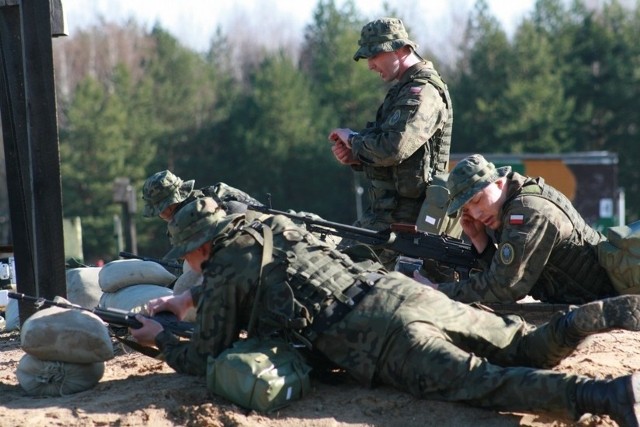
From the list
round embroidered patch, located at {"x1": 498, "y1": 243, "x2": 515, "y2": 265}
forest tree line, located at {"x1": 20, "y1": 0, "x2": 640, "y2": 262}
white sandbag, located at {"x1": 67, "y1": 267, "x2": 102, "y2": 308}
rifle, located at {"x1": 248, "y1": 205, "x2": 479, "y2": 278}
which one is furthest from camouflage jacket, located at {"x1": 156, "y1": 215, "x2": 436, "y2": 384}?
forest tree line, located at {"x1": 20, "y1": 0, "x2": 640, "y2": 262}

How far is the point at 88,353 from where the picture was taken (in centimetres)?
632

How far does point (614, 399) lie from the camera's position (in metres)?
5.14

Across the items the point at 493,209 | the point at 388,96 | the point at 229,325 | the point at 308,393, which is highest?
the point at 388,96

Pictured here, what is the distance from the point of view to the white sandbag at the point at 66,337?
245 inches

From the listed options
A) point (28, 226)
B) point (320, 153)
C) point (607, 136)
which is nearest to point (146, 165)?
point (320, 153)

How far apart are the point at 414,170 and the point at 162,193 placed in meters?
1.95

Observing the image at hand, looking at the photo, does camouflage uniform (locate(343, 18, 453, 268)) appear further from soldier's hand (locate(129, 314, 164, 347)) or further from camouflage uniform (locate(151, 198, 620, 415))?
soldier's hand (locate(129, 314, 164, 347))

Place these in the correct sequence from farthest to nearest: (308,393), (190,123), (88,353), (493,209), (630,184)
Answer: (190,123)
(630,184)
(493,209)
(88,353)
(308,393)

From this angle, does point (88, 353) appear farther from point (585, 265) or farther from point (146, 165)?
point (146, 165)

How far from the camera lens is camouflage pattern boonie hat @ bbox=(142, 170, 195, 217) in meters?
8.17

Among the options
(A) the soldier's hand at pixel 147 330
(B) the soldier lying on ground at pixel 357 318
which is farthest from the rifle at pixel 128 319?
(B) the soldier lying on ground at pixel 357 318

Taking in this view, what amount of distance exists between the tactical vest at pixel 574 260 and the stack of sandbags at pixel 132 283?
2.95m

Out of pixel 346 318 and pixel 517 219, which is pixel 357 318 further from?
pixel 517 219

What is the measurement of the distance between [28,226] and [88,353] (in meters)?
2.32
